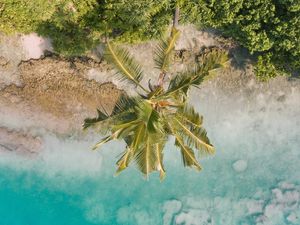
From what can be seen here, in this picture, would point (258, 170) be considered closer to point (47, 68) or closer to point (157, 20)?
point (157, 20)

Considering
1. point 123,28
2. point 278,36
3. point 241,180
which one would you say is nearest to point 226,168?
point 241,180

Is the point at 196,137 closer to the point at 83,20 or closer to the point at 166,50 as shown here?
the point at 166,50

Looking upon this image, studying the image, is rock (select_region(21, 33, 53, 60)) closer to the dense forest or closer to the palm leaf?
the dense forest

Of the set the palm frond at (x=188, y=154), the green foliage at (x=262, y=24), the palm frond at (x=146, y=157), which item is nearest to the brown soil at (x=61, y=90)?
the green foliage at (x=262, y=24)

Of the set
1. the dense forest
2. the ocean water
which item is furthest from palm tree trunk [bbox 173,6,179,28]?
the ocean water

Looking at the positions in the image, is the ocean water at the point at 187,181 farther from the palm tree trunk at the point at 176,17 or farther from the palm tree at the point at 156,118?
the palm tree at the point at 156,118
